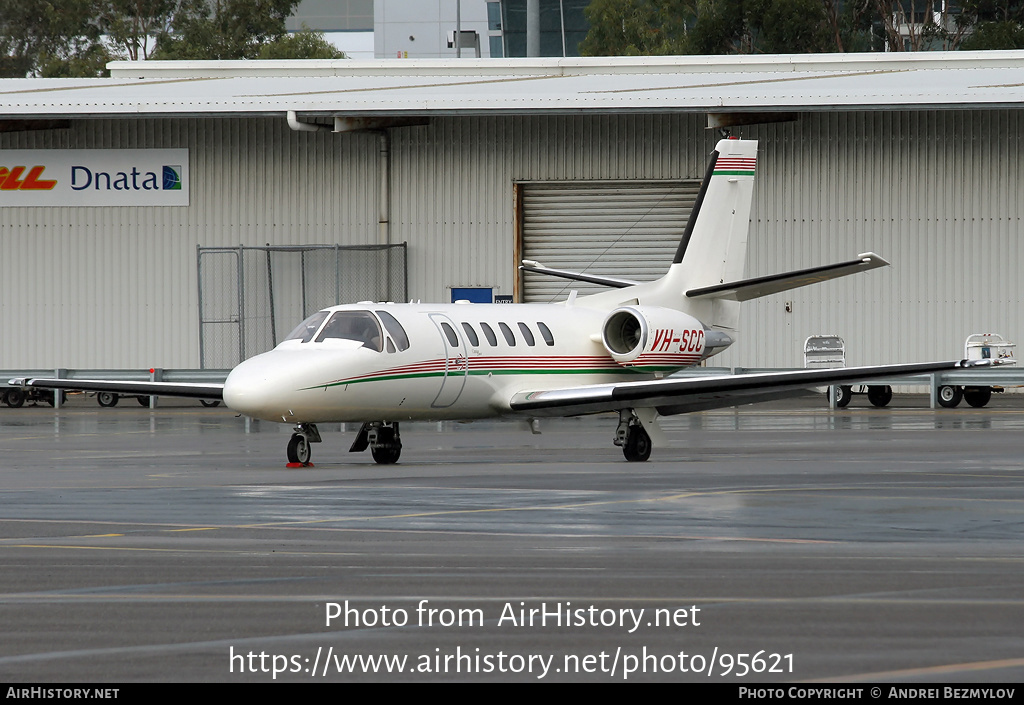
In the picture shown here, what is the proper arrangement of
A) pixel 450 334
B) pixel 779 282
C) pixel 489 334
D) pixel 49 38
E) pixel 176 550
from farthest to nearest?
1. pixel 49 38
2. pixel 779 282
3. pixel 489 334
4. pixel 450 334
5. pixel 176 550

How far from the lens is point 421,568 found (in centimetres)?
915

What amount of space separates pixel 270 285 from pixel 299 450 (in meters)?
18.9

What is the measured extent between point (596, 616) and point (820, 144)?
2941 centimetres

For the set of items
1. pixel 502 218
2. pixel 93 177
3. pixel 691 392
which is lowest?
pixel 691 392

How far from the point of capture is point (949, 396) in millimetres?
31656

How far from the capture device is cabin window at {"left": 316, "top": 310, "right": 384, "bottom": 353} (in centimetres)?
1830

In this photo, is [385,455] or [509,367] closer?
[385,455]

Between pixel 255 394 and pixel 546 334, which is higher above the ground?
pixel 546 334

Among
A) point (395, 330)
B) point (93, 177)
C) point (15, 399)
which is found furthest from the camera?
point (93, 177)

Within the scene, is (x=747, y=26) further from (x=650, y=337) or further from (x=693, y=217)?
(x=650, y=337)

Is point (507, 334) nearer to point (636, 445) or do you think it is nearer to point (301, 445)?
point (636, 445)

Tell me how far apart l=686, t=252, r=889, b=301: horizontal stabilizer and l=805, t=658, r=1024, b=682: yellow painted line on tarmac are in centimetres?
A: 1485

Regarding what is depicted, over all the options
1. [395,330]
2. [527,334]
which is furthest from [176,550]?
[527,334]

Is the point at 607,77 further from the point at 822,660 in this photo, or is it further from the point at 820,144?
the point at 822,660
